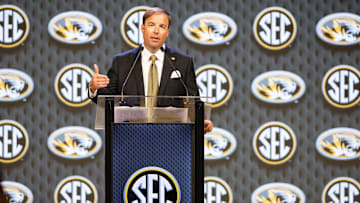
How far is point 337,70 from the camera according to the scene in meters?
3.64

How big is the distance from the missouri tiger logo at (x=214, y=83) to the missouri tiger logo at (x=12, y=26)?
58.4 inches

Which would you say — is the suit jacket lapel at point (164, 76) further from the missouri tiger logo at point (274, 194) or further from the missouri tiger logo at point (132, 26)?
the missouri tiger logo at point (274, 194)

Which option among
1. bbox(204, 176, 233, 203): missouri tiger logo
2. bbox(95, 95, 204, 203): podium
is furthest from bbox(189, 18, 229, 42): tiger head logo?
bbox(95, 95, 204, 203): podium

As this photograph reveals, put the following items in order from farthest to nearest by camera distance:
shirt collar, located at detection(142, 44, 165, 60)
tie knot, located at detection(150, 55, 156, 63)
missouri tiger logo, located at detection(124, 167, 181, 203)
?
shirt collar, located at detection(142, 44, 165, 60) → tie knot, located at detection(150, 55, 156, 63) → missouri tiger logo, located at detection(124, 167, 181, 203)

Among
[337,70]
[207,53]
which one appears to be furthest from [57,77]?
[337,70]

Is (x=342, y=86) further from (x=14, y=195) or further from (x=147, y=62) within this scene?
(x=14, y=195)

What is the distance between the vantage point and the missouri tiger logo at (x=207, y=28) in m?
3.54

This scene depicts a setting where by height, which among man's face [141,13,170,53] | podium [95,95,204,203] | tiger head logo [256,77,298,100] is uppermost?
man's face [141,13,170,53]

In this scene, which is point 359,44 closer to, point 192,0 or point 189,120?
point 192,0

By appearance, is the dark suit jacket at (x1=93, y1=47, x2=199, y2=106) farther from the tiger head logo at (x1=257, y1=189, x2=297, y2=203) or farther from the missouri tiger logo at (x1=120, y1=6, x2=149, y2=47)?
the tiger head logo at (x1=257, y1=189, x2=297, y2=203)

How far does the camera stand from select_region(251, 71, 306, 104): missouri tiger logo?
11.7ft

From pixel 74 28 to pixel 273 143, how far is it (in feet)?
6.27

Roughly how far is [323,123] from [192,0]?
5.02 ft

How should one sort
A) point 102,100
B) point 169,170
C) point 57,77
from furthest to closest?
point 57,77
point 102,100
point 169,170
